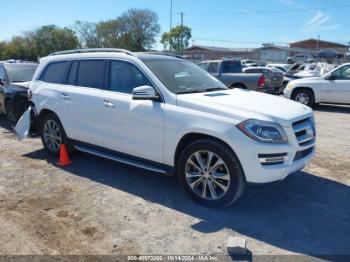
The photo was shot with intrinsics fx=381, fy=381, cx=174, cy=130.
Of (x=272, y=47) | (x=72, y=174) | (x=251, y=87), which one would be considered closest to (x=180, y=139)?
(x=72, y=174)

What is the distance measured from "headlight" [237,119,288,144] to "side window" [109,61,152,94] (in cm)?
154

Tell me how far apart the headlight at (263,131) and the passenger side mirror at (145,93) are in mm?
1229

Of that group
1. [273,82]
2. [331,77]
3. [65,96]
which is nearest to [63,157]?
[65,96]

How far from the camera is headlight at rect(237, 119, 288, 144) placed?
4.23 metres

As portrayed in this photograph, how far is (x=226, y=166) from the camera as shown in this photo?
4410 millimetres

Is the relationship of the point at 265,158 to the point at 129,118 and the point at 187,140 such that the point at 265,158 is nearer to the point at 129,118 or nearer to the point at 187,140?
the point at 187,140

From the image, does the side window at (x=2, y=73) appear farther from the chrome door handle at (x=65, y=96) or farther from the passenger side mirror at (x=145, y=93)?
the passenger side mirror at (x=145, y=93)

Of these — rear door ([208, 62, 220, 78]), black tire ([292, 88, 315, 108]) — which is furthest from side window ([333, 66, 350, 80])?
rear door ([208, 62, 220, 78])

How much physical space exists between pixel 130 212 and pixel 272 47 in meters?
89.5

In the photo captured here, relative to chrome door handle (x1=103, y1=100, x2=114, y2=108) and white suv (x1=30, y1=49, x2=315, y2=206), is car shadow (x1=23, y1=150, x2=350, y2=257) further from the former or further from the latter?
chrome door handle (x1=103, y1=100, x2=114, y2=108)

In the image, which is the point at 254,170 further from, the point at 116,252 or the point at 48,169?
the point at 48,169

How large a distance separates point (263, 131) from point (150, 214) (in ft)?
5.39

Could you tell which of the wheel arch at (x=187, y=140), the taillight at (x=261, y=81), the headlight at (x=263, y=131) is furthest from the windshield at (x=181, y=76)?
the taillight at (x=261, y=81)

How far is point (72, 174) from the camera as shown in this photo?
19.7 ft
